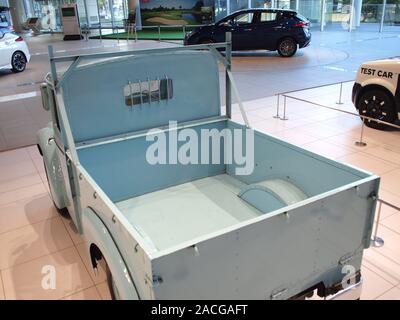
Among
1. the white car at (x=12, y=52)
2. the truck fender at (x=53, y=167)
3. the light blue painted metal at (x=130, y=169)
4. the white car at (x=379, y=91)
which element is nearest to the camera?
the light blue painted metal at (x=130, y=169)

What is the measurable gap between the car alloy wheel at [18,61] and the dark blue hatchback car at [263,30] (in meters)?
5.61

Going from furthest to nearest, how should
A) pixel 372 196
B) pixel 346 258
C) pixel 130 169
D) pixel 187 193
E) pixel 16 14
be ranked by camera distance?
pixel 16 14 < pixel 187 193 < pixel 130 169 < pixel 346 258 < pixel 372 196

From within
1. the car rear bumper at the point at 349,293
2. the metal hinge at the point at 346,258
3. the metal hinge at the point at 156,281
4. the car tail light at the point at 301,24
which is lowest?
the car rear bumper at the point at 349,293

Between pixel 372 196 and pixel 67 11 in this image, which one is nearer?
pixel 372 196

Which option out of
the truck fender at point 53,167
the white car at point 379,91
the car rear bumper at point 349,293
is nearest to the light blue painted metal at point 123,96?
the truck fender at point 53,167

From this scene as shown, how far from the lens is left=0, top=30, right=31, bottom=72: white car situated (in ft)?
36.0

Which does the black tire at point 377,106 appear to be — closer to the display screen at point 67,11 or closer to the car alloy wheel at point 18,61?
the car alloy wheel at point 18,61

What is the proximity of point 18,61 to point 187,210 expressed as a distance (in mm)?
10664

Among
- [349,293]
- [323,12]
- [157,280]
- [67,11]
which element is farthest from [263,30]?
[67,11]

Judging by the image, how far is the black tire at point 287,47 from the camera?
42.4 feet

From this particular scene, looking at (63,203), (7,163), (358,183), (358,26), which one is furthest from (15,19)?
(358,183)

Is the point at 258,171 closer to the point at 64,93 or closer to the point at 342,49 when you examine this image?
the point at 64,93

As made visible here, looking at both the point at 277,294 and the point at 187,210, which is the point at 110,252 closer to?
the point at 277,294

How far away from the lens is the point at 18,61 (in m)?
11.8
